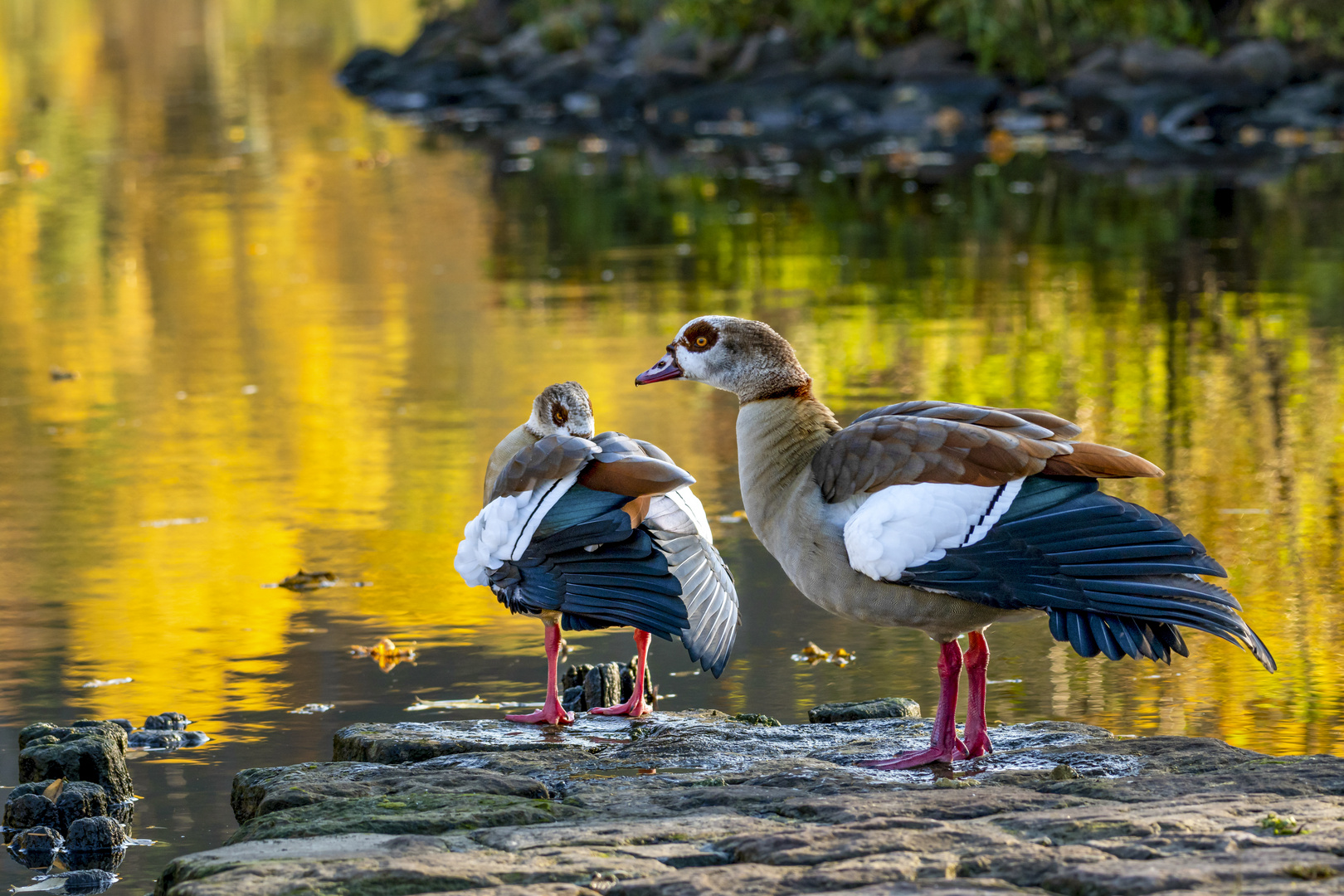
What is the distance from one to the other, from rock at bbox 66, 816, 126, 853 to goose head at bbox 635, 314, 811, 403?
1917 millimetres

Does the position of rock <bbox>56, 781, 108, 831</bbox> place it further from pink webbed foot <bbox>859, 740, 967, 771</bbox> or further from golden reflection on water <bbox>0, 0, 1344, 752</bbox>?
pink webbed foot <bbox>859, 740, 967, 771</bbox>

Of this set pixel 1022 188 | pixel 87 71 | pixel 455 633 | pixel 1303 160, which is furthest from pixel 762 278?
pixel 87 71

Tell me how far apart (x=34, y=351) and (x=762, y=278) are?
552 cm

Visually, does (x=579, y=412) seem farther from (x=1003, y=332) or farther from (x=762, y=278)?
(x=762, y=278)

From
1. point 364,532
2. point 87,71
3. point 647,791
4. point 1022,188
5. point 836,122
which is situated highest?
point 87,71

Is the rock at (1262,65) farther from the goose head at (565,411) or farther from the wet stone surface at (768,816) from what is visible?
the wet stone surface at (768,816)

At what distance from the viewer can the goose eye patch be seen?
5.63 meters

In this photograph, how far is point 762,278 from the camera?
49.1ft

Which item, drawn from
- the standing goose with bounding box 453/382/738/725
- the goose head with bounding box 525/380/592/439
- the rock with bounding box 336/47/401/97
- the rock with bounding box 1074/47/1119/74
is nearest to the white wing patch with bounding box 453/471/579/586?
the standing goose with bounding box 453/382/738/725

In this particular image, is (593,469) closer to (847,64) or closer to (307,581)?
(307,581)

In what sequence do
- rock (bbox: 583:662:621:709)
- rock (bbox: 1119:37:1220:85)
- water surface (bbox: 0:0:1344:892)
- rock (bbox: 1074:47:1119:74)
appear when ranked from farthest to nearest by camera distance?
rock (bbox: 1074:47:1119:74), rock (bbox: 1119:37:1220:85), water surface (bbox: 0:0:1344:892), rock (bbox: 583:662:621:709)

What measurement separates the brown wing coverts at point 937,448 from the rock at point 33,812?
2.25 meters

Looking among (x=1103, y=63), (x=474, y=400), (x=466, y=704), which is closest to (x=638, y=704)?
(x=466, y=704)

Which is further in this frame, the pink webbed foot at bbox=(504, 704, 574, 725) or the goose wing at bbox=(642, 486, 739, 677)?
the pink webbed foot at bbox=(504, 704, 574, 725)
